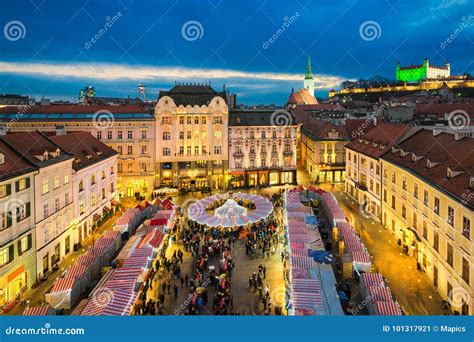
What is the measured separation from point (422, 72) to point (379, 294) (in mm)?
195411

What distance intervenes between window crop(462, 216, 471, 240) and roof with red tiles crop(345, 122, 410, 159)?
18673 millimetres

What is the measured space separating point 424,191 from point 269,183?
30354 millimetres

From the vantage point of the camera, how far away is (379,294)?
18.8m

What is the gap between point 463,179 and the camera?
2227cm

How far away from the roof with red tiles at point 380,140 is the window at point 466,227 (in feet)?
61.3

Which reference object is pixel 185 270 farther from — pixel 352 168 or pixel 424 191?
pixel 352 168

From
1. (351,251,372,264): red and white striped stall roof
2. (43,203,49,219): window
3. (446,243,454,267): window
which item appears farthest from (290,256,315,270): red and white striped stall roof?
(43,203,49,219): window

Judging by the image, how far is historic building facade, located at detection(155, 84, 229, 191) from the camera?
52.4 meters

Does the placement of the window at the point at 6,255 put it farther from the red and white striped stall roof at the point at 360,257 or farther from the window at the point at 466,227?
the window at the point at 466,227

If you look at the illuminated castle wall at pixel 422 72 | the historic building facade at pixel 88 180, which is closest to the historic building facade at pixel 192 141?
the historic building facade at pixel 88 180

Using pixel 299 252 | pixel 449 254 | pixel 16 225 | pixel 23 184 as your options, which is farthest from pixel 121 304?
pixel 449 254

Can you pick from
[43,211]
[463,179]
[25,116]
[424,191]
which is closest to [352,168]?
[424,191]

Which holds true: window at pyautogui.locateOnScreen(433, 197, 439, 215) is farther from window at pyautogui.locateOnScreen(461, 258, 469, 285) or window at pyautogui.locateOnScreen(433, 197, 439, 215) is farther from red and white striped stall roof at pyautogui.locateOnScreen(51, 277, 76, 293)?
red and white striped stall roof at pyautogui.locateOnScreen(51, 277, 76, 293)

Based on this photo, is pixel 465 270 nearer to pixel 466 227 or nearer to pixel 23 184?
pixel 466 227
